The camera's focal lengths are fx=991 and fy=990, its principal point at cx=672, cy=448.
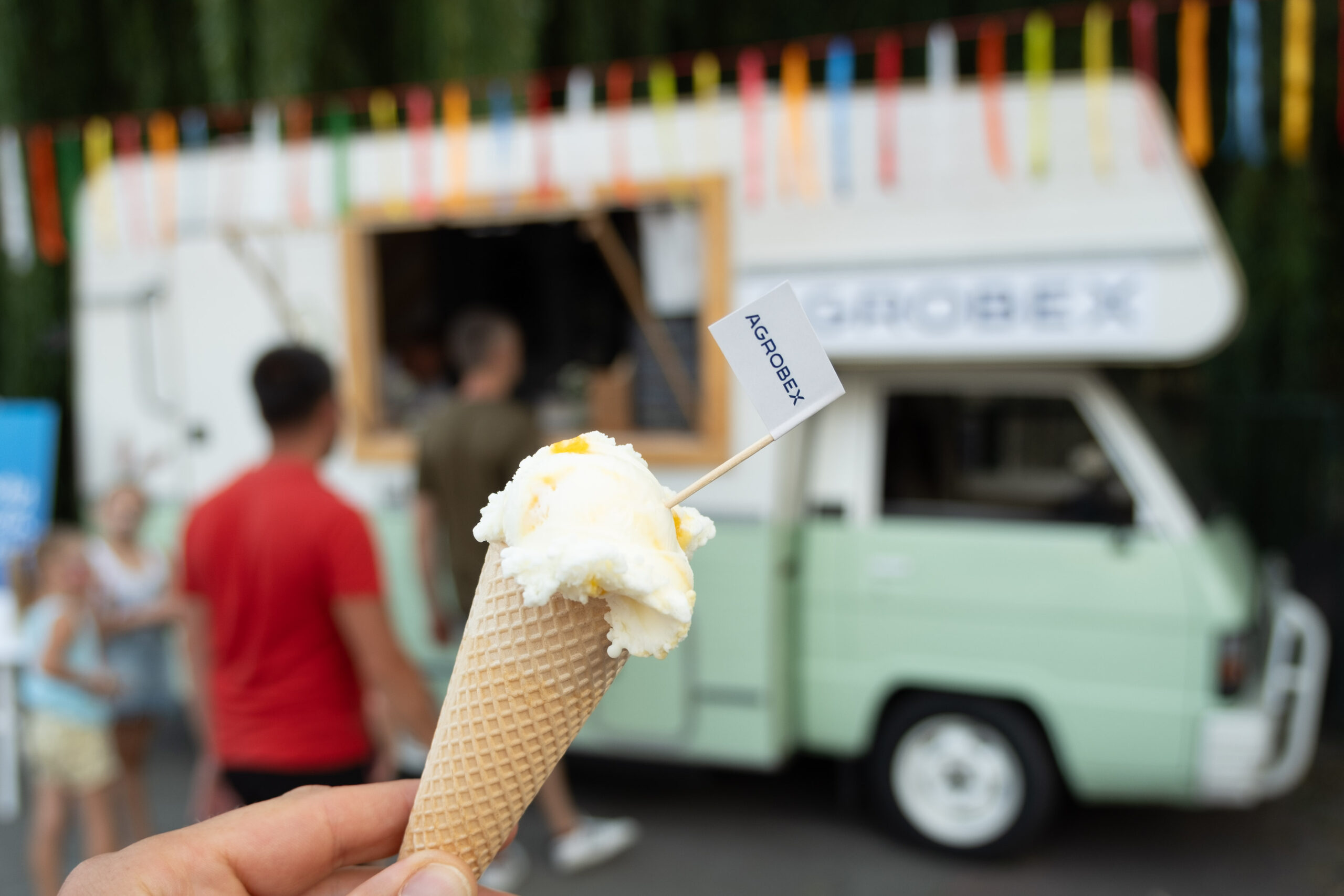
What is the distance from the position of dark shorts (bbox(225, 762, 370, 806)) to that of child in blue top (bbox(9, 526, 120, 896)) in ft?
4.55

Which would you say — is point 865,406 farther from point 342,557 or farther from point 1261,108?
point 1261,108

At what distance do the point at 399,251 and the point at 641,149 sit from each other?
1601mm

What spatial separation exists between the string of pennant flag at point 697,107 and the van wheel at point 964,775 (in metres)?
2.18

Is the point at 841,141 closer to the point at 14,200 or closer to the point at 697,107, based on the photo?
the point at 697,107

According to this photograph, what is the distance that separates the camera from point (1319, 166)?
649 cm

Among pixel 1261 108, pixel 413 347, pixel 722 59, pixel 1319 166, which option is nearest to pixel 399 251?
pixel 413 347

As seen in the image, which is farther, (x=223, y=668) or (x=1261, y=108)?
(x=1261, y=108)

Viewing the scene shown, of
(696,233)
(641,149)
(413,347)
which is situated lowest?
(413,347)

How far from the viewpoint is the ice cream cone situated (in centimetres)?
145

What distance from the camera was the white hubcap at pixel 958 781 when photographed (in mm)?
4094

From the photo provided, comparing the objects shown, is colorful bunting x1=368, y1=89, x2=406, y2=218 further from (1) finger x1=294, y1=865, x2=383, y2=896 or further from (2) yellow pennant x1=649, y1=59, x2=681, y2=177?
(1) finger x1=294, y1=865, x2=383, y2=896

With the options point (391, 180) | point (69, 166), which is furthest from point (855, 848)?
point (69, 166)

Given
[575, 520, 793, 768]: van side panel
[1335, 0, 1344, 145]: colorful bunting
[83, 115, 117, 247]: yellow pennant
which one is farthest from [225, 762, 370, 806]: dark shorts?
[1335, 0, 1344, 145]: colorful bunting

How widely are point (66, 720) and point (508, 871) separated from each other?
1.76 m
